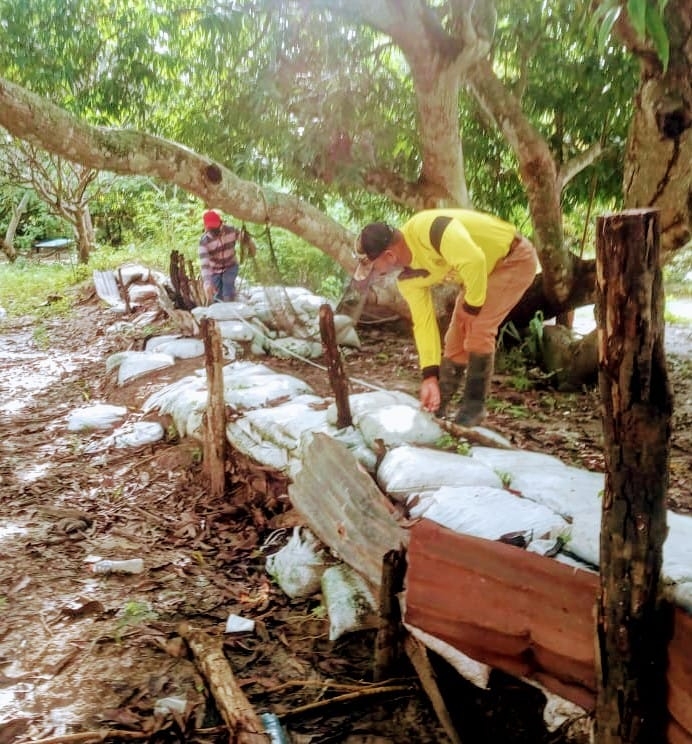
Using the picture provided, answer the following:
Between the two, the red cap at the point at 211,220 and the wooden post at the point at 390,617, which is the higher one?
the red cap at the point at 211,220

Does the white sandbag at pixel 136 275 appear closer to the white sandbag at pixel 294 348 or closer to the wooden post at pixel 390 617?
the white sandbag at pixel 294 348

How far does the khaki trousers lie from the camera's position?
3715 mm

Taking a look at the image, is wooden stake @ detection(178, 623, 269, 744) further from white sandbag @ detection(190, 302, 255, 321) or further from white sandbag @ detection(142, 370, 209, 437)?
white sandbag @ detection(190, 302, 255, 321)

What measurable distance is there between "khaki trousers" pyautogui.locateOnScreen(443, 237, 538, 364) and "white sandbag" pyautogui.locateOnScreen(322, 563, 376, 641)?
1.47 meters

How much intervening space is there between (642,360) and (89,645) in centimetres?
251

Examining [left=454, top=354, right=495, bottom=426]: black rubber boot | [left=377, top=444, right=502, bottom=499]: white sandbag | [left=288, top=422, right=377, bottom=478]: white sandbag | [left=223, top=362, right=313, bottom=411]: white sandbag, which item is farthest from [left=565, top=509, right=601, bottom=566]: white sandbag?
[left=223, top=362, right=313, bottom=411]: white sandbag

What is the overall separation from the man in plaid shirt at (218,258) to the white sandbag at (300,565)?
4.63 metres

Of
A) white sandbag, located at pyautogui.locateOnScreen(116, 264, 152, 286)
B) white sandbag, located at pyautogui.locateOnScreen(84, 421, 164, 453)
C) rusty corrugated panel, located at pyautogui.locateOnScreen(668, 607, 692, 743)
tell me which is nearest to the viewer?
rusty corrugated panel, located at pyautogui.locateOnScreen(668, 607, 692, 743)

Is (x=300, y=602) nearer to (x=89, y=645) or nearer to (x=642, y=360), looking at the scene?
(x=89, y=645)

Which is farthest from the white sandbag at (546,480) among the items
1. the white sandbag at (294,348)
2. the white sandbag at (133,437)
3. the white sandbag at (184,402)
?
the white sandbag at (294,348)

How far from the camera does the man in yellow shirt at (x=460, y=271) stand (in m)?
3.37

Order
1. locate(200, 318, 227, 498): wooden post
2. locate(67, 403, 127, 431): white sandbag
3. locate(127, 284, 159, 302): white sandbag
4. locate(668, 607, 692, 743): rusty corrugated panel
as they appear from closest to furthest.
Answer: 1. locate(668, 607, 692, 743): rusty corrugated panel
2. locate(200, 318, 227, 498): wooden post
3. locate(67, 403, 127, 431): white sandbag
4. locate(127, 284, 159, 302): white sandbag

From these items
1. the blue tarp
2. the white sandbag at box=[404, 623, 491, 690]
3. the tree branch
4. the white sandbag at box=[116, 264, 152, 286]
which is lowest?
the white sandbag at box=[404, 623, 491, 690]

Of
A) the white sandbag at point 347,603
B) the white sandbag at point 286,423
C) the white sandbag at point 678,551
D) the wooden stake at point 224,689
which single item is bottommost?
the wooden stake at point 224,689
